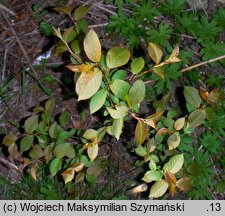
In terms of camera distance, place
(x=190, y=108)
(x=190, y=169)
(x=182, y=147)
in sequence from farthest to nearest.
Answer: (x=182, y=147) < (x=190, y=169) < (x=190, y=108)

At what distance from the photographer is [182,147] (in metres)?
2.23

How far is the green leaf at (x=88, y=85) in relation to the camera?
3.60ft

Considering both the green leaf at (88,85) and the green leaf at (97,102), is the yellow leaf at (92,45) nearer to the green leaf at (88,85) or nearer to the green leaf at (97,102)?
the green leaf at (88,85)

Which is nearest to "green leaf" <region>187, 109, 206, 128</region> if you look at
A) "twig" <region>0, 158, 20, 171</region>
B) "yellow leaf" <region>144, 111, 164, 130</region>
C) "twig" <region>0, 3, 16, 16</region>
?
"yellow leaf" <region>144, 111, 164, 130</region>

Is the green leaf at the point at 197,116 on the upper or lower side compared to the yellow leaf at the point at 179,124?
upper

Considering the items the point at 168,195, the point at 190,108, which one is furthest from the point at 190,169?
the point at 168,195

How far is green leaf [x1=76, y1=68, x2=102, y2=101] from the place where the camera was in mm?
1098

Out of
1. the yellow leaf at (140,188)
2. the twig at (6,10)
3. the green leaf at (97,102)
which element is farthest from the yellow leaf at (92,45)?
the twig at (6,10)

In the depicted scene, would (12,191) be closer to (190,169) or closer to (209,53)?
(190,169)

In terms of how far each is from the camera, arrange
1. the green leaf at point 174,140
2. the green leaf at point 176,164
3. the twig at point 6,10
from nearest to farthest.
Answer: the green leaf at point 176,164 < the green leaf at point 174,140 < the twig at point 6,10

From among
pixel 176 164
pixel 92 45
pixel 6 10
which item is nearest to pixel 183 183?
pixel 176 164

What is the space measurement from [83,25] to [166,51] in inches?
37.8

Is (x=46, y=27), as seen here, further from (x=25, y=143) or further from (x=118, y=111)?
(x=118, y=111)

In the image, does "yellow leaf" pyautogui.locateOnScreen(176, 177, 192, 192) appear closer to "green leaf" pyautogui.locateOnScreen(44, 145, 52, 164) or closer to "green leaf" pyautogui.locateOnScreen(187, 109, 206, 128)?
"green leaf" pyautogui.locateOnScreen(187, 109, 206, 128)
